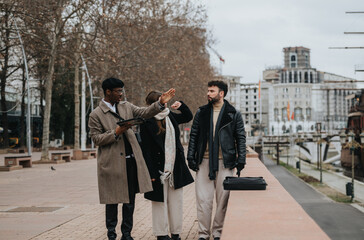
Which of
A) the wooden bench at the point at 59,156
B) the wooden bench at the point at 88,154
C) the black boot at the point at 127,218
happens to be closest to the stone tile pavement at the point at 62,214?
the black boot at the point at 127,218

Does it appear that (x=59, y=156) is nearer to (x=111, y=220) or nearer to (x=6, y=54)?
(x=6, y=54)

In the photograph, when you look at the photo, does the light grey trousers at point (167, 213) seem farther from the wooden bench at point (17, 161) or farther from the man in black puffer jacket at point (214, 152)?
the wooden bench at point (17, 161)

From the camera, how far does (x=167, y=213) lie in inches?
251

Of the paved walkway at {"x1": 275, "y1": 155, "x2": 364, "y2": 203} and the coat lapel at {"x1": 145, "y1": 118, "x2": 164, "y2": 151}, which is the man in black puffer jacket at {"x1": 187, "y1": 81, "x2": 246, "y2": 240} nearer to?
the coat lapel at {"x1": 145, "y1": 118, "x2": 164, "y2": 151}

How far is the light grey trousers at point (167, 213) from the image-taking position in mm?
6195

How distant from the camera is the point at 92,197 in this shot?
466 inches

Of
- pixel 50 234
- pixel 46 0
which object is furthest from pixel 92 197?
pixel 46 0

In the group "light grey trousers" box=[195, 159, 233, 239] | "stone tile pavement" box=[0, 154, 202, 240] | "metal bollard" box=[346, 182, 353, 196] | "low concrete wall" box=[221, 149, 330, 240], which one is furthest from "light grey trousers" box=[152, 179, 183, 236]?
"metal bollard" box=[346, 182, 353, 196]

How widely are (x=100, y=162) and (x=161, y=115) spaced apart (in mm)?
915

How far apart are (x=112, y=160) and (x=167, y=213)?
105 centimetres

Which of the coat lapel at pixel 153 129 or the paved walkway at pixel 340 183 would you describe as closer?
the coat lapel at pixel 153 129

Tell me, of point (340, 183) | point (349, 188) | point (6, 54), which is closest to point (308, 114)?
point (340, 183)

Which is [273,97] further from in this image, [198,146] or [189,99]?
[198,146]

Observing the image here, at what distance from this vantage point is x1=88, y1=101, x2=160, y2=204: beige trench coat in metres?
5.84
